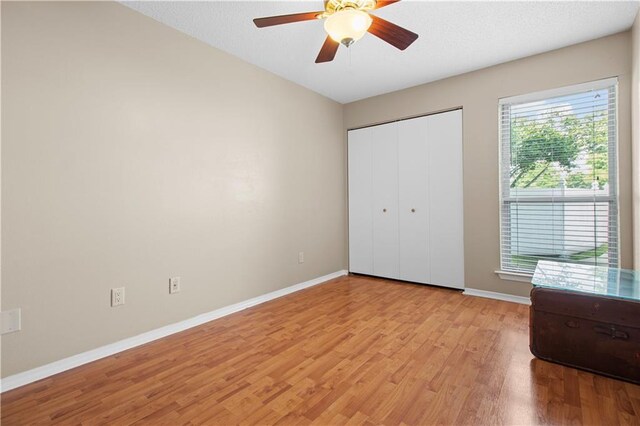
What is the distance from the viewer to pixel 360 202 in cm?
429

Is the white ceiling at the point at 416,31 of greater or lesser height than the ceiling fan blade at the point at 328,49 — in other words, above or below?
above

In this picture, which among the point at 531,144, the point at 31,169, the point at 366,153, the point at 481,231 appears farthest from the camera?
the point at 366,153

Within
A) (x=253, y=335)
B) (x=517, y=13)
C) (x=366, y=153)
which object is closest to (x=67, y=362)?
(x=253, y=335)

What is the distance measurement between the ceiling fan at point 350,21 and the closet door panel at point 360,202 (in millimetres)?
2178

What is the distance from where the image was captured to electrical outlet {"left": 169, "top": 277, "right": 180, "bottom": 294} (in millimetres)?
2439

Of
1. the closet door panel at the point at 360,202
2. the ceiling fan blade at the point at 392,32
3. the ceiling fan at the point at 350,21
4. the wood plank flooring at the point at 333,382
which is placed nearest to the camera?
the wood plank flooring at the point at 333,382

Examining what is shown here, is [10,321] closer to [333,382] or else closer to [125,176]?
[125,176]

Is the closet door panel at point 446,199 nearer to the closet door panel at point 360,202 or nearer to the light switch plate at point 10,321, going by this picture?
the closet door panel at point 360,202

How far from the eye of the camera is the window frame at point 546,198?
2625 mm

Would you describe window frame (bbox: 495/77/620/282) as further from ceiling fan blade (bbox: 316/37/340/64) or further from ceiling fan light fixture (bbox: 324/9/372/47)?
ceiling fan light fixture (bbox: 324/9/372/47)

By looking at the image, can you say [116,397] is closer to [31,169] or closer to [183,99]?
[31,169]

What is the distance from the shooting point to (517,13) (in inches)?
90.0

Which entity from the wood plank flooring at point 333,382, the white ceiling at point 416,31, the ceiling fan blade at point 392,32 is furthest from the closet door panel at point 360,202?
the ceiling fan blade at point 392,32

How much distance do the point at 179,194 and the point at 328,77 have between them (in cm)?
213
